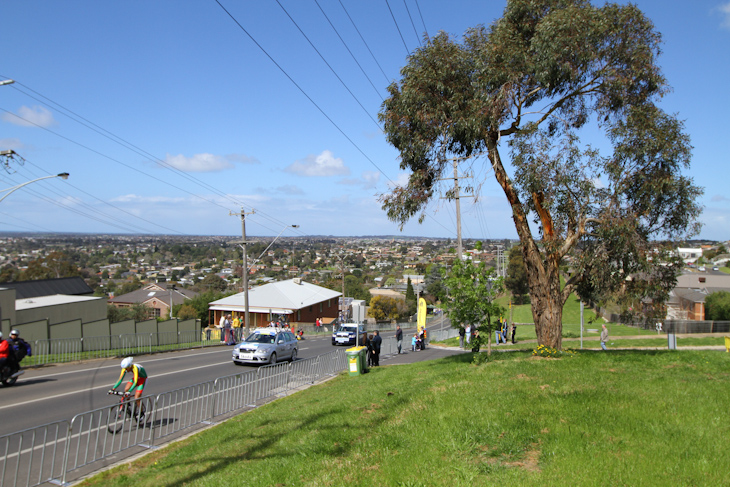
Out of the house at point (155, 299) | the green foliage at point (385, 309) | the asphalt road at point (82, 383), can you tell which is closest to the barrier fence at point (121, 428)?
the asphalt road at point (82, 383)

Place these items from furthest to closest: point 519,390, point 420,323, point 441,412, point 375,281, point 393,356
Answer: point 375,281 → point 420,323 → point 393,356 → point 519,390 → point 441,412

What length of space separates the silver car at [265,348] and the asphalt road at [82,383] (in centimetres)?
39

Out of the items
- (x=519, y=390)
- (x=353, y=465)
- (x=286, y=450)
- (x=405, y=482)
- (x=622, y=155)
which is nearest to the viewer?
(x=405, y=482)

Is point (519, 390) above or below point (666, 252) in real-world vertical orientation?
below

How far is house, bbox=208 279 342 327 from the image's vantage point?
52125 millimetres

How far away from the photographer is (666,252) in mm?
14055

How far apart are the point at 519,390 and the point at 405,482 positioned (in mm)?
4760

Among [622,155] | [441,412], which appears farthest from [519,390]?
[622,155]

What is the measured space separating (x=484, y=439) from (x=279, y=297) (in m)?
49.3

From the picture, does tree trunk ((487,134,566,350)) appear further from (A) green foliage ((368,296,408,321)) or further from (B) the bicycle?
(A) green foliage ((368,296,408,321))

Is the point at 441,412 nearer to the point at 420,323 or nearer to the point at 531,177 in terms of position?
the point at 531,177

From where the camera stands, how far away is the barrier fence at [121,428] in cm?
752

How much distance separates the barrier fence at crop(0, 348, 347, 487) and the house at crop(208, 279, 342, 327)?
114 ft

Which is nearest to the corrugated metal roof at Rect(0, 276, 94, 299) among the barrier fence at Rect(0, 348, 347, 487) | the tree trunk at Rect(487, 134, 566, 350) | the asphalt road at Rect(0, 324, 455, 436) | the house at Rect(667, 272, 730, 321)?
the asphalt road at Rect(0, 324, 455, 436)
